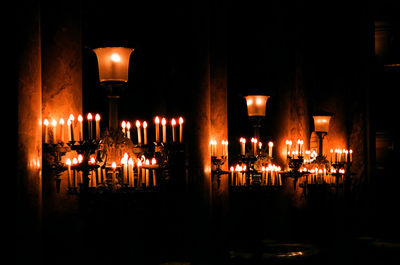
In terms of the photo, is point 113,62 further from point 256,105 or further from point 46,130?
point 256,105

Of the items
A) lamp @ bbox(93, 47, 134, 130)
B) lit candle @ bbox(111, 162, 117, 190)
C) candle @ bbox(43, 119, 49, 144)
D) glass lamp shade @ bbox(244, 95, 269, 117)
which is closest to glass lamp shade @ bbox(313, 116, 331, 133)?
glass lamp shade @ bbox(244, 95, 269, 117)

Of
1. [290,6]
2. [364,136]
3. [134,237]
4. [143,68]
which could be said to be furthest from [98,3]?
[364,136]

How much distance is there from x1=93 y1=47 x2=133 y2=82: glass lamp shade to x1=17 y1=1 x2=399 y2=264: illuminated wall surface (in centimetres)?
2

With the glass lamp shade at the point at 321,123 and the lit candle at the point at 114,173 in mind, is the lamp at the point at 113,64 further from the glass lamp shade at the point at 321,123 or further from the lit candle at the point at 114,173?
the glass lamp shade at the point at 321,123

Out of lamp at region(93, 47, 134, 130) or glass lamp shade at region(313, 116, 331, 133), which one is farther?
glass lamp shade at region(313, 116, 331, 133)

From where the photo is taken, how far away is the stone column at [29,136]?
6969 millimetres

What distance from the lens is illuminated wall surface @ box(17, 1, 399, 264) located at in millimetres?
8188

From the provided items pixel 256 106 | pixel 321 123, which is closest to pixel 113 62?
pixel 256 106

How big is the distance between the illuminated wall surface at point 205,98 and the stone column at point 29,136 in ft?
0.07

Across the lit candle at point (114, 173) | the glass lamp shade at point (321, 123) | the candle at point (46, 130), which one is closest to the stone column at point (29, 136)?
the candle at point (46, 130)

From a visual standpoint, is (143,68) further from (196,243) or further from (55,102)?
(55,102)

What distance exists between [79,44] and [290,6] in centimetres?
867

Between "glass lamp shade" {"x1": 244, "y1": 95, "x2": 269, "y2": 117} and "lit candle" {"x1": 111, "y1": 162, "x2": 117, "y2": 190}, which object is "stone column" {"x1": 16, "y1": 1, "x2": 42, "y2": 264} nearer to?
"lit candle" {"x1": 111, "y1": 162, "x2": 117, "y2": 190}

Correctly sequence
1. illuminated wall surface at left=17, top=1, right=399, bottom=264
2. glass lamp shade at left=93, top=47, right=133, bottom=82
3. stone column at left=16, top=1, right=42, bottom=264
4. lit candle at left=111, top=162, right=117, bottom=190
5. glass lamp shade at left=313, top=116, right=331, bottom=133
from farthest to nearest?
1. glass lamp shade at left=313, top=116, right=331, bottom=133
2. illuminated wall surface at left=17, top=1, right=399, bottom=264
3. glass lamp shade at left=93, top=47, right=133, bottom=82
4. lit candle at left=111, top=162, right=117, bottom=190
5. stone column at left=16, top=1, right=42, bottom=264
